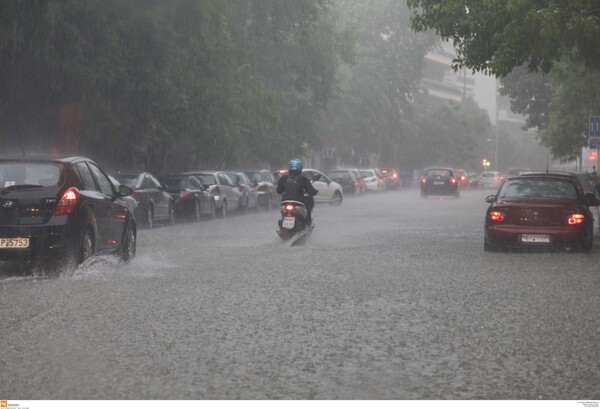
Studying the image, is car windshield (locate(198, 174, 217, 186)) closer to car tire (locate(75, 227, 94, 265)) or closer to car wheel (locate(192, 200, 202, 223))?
car wheel (locate(192, 200, 202, 223))

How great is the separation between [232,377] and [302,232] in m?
15.0

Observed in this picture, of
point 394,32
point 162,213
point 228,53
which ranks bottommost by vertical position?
point 162,213

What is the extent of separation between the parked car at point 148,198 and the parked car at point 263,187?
1168 centimetres

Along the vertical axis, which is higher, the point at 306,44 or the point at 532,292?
the point at 306,44

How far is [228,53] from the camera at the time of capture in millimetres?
40531

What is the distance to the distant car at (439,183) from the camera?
62250mm

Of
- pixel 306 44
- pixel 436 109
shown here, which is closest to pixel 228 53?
pixel 306 44

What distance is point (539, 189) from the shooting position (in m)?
20.6

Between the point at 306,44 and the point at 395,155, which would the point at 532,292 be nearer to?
the point at 306,44

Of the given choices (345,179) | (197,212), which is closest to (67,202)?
(197,212)

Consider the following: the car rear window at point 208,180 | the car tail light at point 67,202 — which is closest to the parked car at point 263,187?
the car rear window at point 208,180

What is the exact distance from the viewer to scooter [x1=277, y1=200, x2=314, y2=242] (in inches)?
883

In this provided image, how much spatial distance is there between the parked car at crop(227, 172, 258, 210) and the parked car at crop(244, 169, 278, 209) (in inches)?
19.2

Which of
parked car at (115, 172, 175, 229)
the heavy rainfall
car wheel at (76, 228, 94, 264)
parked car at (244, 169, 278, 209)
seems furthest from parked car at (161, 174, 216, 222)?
car wheel at (76, 228, 94, 264)
